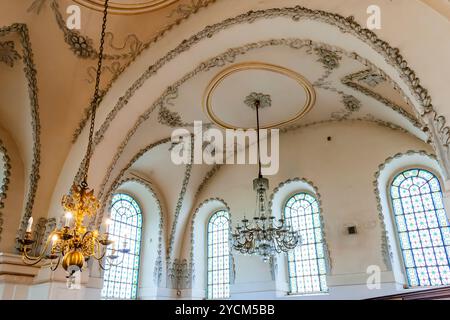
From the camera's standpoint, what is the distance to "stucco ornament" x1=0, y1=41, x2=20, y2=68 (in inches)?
261

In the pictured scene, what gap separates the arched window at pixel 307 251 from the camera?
9.53m

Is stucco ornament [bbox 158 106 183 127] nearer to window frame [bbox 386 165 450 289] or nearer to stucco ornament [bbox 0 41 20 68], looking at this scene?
stucco ornament [bbox 0 41 20 68]

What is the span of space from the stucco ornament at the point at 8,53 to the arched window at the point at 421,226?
8.58 metres

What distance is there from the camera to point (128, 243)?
1081 cm

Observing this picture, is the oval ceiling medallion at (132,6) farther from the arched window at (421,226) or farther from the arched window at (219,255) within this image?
the arched window at (421,226)

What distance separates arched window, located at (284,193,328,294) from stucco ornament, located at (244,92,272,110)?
2.80m

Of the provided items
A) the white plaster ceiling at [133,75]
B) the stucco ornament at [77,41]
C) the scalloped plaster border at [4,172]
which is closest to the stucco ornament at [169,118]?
the white plaster ceiling at [133,75]

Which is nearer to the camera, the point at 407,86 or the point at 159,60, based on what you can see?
the point at 407,86

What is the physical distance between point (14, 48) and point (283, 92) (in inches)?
216

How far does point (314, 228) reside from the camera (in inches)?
392

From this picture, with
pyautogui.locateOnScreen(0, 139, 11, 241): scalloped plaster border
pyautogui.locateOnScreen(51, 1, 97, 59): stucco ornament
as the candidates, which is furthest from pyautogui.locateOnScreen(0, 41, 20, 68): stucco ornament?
pyautogui.locateOnScreen(0, 139, 11, 241): scalloped plaster border
